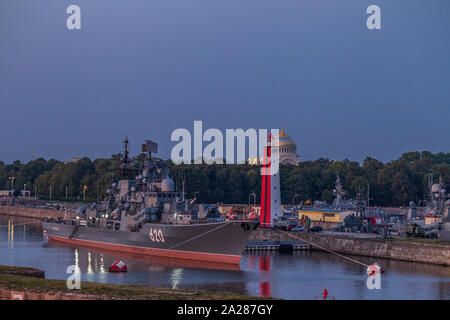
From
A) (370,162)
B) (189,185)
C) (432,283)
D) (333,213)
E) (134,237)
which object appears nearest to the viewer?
(432,283)

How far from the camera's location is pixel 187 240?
2024 inches

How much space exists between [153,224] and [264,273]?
549 inches

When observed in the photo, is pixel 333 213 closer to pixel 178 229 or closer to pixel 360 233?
pixel 360 233

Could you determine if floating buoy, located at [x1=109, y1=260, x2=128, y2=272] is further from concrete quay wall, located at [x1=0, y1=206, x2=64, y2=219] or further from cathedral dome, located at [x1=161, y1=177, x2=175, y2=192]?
concrete quay wall, located at [x1=0, y1=206, x2=64, y2=219]

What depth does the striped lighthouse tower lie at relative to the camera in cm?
6857

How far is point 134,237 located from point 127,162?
17.0 metres

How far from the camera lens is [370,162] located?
458ft

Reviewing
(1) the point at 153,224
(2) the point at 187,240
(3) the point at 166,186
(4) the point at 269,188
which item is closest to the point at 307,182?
(4) the point at 269,188

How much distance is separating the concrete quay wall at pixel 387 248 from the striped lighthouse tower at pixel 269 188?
22.8 feet

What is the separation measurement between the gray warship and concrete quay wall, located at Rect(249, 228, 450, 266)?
1275 centimetres

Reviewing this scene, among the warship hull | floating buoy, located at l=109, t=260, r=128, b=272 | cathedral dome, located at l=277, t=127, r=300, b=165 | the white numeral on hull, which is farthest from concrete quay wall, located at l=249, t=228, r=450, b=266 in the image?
cathedral dome, located at l=277, t=127, r=300, b=165

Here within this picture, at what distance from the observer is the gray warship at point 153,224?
49.0 meters

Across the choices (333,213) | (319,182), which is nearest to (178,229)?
(333,213)

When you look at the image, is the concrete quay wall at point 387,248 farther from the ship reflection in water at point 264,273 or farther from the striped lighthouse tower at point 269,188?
the striped lighthouse tower at point 269,188
